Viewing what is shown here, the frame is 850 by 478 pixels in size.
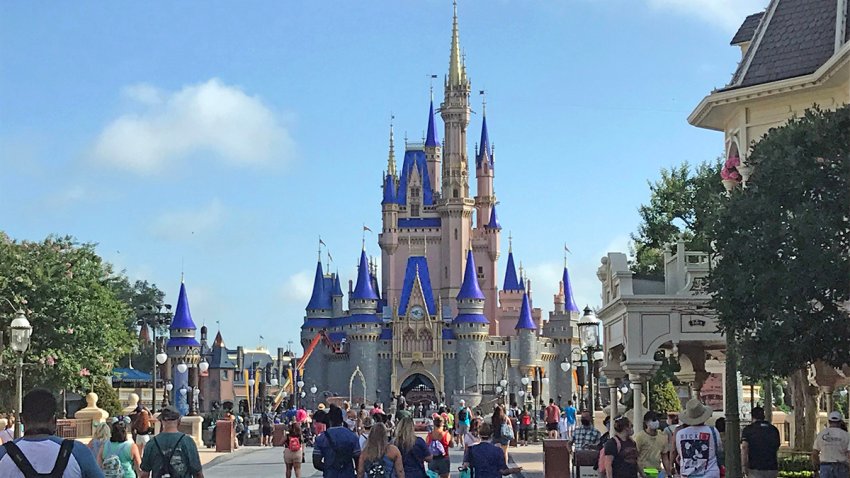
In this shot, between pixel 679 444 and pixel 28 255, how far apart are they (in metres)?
39.1

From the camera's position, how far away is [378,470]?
1188cm

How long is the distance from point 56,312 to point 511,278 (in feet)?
296

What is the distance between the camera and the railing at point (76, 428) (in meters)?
33.4

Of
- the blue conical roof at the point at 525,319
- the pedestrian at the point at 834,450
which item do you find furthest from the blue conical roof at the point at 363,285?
the pedestrian at the point at 834,450

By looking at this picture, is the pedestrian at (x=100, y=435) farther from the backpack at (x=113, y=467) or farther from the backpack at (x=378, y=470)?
the backpack at (x=378, y=470)

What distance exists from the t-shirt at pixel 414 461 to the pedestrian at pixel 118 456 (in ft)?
8.22

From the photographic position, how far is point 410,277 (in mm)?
124062

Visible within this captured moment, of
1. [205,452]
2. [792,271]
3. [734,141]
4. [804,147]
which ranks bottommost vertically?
[205,452]

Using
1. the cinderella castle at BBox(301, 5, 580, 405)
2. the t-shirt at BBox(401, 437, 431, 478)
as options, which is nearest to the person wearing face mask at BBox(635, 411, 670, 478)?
the t-shirt at BBox(401, 437, 431, 478)

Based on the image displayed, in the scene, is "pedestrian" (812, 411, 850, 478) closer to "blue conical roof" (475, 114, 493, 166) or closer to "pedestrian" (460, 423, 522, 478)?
"pedestrian" (460, 423, 522, 478)

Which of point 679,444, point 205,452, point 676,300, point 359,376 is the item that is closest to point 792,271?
point 679,444

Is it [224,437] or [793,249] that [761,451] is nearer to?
[793,249]

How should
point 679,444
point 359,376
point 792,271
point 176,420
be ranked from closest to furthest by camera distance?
point 176,420, point 679,444, point 792,271, point 359,376

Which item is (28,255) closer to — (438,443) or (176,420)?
(438,443)
